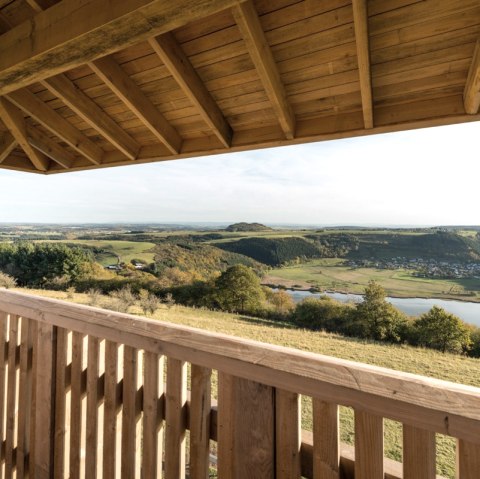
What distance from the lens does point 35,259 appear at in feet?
81.5

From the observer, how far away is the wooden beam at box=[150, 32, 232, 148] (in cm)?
133

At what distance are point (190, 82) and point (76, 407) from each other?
1437mm

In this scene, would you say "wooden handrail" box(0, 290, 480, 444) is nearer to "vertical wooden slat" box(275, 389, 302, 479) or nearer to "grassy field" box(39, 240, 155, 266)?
"vertical wooden slat" box(275, 389, 302, 479)

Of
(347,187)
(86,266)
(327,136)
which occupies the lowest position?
(86,266)

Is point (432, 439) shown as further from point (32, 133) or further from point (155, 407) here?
point (32, 133)

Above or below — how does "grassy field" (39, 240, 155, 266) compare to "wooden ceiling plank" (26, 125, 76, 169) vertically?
below

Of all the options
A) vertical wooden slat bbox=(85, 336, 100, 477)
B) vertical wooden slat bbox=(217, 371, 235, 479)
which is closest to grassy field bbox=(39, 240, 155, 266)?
vertical wooden slat bbox=(85, 336, 100, 477)

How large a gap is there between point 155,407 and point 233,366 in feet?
1.07

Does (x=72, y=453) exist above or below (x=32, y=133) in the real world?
below

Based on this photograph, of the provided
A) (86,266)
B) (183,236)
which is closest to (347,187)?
(183,236)

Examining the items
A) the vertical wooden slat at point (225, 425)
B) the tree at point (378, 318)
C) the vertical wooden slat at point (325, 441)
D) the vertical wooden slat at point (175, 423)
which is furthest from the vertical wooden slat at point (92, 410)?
the tree at point (378, 318)

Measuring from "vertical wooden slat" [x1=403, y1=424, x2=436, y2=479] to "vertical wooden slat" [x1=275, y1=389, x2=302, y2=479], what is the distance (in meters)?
0.22

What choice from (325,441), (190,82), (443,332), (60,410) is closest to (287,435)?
(325,441)

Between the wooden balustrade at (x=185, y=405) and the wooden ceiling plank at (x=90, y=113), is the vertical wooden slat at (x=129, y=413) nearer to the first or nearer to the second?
the wooden balustrade at (x=185, y=405)
